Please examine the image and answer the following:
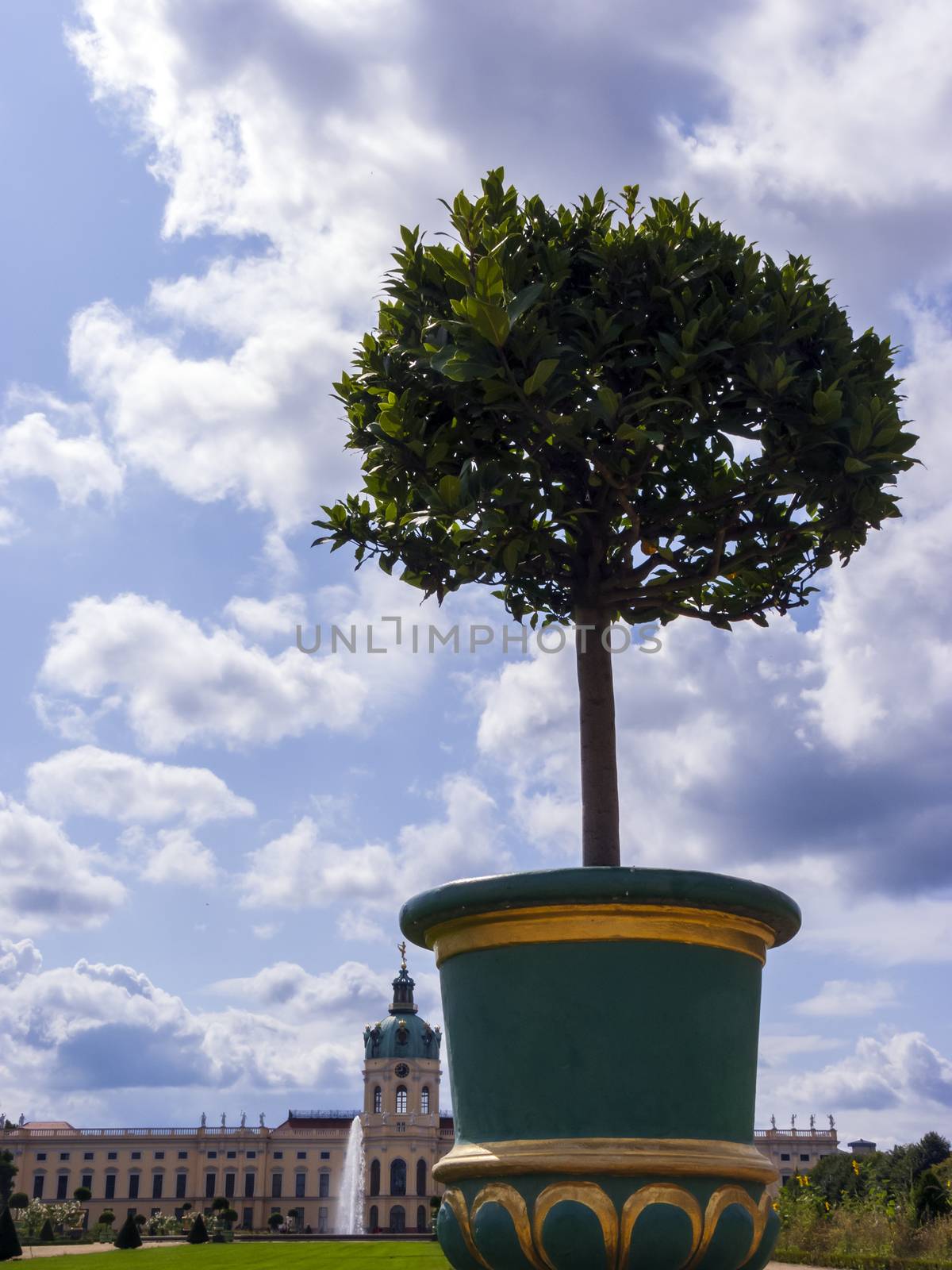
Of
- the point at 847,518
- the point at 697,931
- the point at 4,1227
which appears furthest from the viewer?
the point at 4,1227

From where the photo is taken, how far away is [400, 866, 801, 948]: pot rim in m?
3.46

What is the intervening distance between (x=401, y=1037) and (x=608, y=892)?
283 feet

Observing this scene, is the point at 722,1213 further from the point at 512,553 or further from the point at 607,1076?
the point at 512,553

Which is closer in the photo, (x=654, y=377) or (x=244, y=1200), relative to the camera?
(x=654, y=377)

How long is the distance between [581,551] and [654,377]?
0.70m

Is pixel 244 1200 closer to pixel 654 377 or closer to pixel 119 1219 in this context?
pixel 119 1219

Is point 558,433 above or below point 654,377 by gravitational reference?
below

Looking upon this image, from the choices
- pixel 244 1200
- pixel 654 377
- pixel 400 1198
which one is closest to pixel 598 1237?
A: pixel 654 377

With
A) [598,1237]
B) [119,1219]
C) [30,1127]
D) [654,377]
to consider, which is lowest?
[119,1219]

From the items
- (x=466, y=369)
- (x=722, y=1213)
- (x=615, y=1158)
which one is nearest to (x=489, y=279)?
(x=466, y=369)

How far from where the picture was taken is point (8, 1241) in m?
36.5

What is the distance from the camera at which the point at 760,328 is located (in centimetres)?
393

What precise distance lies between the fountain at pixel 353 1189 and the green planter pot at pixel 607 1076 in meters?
82.6

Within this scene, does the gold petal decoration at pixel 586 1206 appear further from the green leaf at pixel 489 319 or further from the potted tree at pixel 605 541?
the green leaf at pixel 489 319
